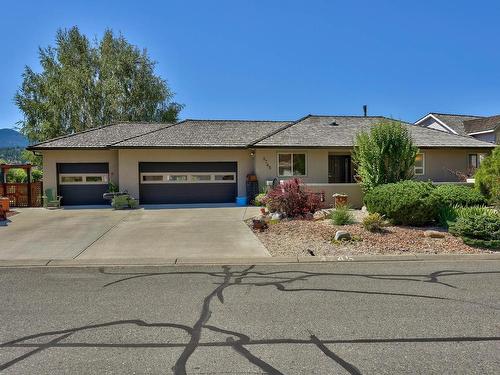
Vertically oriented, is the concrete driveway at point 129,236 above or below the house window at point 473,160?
below

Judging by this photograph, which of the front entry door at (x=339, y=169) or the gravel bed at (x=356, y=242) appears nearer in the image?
the gravel bed at (x=356, y=242)

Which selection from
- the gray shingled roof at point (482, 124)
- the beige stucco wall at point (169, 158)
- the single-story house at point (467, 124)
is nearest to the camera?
the beige stucco wall at point (169, 158)

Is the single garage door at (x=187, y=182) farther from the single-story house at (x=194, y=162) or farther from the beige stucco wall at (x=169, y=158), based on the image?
the beige stucco wall at (x=169, y=158)

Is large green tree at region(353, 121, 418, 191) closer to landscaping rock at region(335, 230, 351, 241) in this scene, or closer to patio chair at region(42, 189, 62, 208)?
landscaping rock at region(335, 230, 351, 241)

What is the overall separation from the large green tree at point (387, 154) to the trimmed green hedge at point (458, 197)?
2149mm

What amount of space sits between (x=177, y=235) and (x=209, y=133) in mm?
12086

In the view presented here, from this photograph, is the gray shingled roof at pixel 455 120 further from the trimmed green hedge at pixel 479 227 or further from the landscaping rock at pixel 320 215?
the trimmed green hedge at pixel 479 227

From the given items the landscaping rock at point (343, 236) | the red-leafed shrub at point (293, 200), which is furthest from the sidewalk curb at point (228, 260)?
the red-leafed shrub at point (293, 200)

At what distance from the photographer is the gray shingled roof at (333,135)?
20703mm

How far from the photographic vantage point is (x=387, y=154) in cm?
1438

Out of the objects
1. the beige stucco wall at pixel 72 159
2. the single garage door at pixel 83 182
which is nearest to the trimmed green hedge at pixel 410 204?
the beige stucco wall at pixel 72 159

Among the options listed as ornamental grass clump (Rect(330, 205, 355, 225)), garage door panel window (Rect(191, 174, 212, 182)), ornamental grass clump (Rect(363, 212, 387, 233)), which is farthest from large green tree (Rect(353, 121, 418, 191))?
garage door panel window (Rect(191, 174, 212, 182))

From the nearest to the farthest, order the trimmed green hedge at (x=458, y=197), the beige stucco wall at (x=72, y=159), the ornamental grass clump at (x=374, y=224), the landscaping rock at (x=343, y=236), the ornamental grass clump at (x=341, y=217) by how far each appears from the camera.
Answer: the landscaping rock at (x=343, y=236) < the ornamental grass clump at (x=374, y=224) < the trimmed green hedge at (x=458, y=197) < the ornamental grass clump at (x=341, y=217) < the beige stucco wall at (x=72, y=159)

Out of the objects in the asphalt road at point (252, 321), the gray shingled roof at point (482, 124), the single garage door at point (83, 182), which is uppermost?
the gray shingled roof at point (482, 124)
